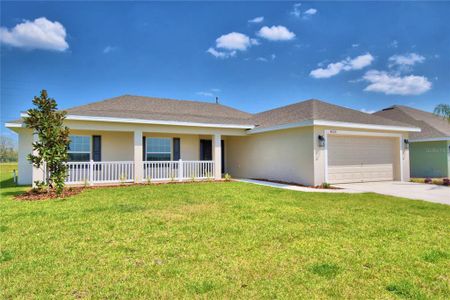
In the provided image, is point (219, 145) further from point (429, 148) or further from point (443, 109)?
point (429, 148)

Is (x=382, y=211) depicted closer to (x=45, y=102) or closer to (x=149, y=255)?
(x=149, y=255)

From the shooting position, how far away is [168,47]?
17.4m

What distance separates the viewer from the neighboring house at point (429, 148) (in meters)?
16.8

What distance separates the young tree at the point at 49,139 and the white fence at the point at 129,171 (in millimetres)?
1814

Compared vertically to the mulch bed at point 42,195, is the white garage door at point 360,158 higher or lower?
higher

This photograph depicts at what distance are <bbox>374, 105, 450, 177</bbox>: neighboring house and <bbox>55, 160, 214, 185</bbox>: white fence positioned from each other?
1445 centimetres

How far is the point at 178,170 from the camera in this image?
14.2 meters

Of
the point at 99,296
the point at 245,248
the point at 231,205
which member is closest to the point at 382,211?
the point at 231,205

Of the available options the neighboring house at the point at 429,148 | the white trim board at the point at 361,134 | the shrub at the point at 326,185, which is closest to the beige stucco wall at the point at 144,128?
the white trim board at the point at 361,134

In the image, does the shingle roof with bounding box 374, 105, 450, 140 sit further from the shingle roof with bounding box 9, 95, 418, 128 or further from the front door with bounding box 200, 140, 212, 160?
the front door with bounding box 200, 140, 212, 160

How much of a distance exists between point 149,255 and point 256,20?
15.2 m

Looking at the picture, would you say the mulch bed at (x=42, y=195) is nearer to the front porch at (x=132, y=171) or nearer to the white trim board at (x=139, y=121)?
the front porch at (x=132, y=171)

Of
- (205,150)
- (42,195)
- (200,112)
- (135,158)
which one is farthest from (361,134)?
(42,195)

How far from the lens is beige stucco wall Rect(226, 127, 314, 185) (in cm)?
1212
